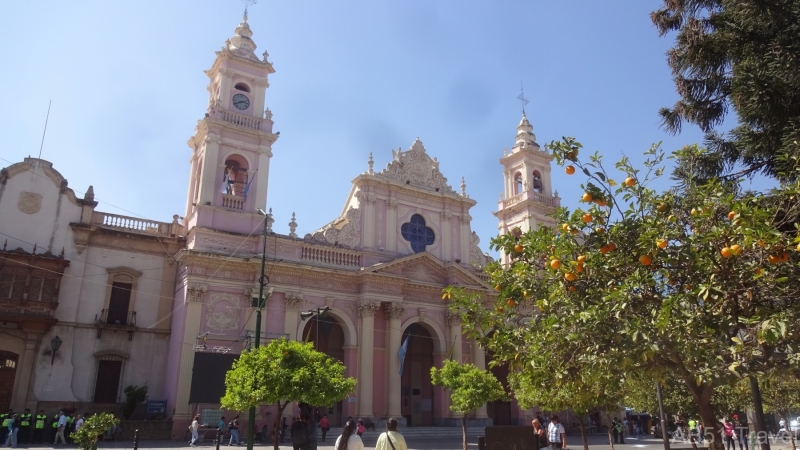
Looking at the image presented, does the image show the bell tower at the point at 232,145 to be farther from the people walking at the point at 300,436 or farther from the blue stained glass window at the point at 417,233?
the people walking at the point at 300,436

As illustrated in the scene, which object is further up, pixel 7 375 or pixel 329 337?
pixel 329 337

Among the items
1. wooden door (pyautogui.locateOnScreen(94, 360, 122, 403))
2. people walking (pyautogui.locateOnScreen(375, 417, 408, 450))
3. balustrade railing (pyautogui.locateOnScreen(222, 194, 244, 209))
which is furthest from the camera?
balustrade railing (pyautogui.locateOnScreen(222, 194, 244, 209))

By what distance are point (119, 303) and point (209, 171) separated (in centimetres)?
742

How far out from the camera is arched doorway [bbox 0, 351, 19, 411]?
2422cm

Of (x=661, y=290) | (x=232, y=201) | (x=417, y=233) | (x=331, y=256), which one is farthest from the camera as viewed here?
(x=417, y=233)

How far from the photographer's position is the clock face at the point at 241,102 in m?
31.5

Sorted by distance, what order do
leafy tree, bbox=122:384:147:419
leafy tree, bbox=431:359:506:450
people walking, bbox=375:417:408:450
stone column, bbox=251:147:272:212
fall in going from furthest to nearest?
stone column, bbox=251:147:272:212 < leafy tree, bbox=122:384:147:419 < leafy tree, bbox=431:359:506:450 < people walking, bbox=375:417:408:450

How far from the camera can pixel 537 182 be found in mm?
41156

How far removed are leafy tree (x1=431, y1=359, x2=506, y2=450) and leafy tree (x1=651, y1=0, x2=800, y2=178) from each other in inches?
533

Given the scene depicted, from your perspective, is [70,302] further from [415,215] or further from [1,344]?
[415,215]

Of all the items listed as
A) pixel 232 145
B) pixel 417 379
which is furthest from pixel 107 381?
pixel 417 379

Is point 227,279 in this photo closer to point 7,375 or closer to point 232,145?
point 232,145

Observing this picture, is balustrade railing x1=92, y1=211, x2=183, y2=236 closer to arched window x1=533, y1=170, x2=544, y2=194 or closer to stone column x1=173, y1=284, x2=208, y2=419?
stone column x1=173, y1=284, x2=208, y2=419

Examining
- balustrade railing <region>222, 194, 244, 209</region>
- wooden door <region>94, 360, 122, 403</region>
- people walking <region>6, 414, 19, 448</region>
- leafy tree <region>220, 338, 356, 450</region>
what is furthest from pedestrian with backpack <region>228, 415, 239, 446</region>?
balustrade railing <region>222, 194, 244, 209</region>
